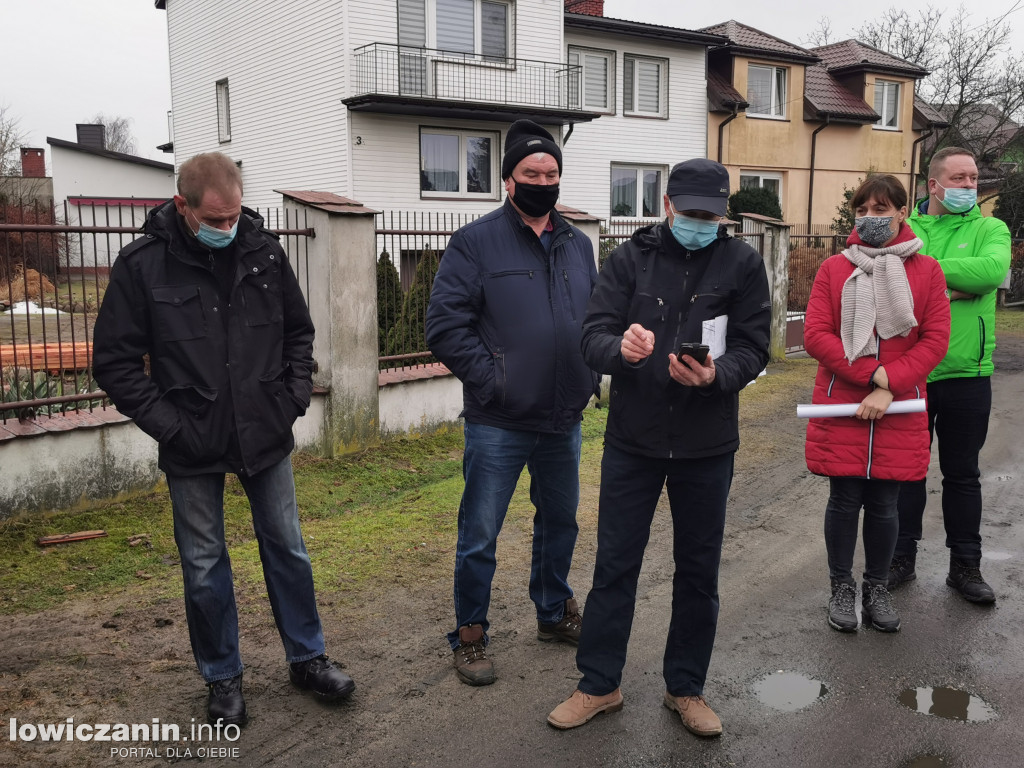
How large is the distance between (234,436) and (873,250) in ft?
9.70

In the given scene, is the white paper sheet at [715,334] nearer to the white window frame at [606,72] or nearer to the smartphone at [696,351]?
the smartphone at [696,351]

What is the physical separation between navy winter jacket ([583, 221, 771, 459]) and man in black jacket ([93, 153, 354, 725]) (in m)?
1.25

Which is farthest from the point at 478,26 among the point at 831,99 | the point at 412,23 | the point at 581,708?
the point at 581,708

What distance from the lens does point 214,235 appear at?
319 centimetres

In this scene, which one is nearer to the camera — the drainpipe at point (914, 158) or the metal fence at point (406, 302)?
the metal fence at point (406, 302)

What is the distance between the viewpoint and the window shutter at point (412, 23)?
64.7 ft

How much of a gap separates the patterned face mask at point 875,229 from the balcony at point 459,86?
51.7 ft

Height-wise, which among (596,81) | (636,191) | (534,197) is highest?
(596,81)

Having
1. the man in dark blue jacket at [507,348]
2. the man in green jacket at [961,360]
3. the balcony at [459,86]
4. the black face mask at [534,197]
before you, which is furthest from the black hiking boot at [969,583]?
the balcony at [459,86]

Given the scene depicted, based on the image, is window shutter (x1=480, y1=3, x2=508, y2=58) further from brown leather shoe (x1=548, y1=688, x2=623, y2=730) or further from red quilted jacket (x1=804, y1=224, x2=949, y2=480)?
brown leather shoe (x1=548, y1=688, x2=623, y2=730)

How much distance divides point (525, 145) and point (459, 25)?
60.6 ft

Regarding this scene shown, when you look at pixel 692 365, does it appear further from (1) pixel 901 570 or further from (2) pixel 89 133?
(2) pixel 89 133

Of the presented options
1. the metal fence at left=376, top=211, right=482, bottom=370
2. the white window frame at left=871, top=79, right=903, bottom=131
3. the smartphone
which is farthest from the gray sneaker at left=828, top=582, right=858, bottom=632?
the white window frame at left=871, top=79, right=903, bottom=131

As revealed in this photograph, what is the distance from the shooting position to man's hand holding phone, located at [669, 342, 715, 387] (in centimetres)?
291
